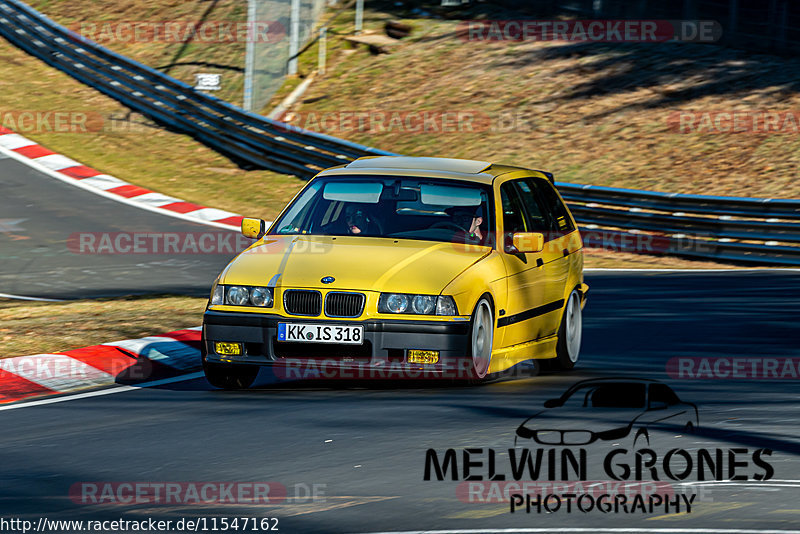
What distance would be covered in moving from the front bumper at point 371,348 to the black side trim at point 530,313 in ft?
2.29

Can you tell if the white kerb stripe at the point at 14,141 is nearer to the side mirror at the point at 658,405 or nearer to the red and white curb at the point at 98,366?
the red and white curb at the point at 98,366

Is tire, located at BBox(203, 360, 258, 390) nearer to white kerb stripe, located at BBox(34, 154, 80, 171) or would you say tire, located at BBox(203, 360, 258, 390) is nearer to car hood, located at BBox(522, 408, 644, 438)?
car hood, located at BBox(522, 408, 644, 438)

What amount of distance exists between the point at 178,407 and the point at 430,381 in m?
1.81

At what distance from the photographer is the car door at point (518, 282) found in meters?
8.91

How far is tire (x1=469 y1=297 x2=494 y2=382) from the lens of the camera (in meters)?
8.21

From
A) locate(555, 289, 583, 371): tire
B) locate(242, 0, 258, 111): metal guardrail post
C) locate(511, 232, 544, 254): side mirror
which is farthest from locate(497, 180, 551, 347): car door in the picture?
locate(242, 0, 258, 111): metal guardrail post

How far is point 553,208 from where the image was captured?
34.3 feet

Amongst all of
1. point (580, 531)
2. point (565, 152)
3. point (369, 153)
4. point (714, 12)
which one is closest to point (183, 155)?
point (369, 153)

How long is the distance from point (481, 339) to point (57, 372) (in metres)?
3.25

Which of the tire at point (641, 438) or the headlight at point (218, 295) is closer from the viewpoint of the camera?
the tire at point (641, 438)

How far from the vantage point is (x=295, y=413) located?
7.77 m

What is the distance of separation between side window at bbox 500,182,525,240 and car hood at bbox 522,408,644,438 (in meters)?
1.96
